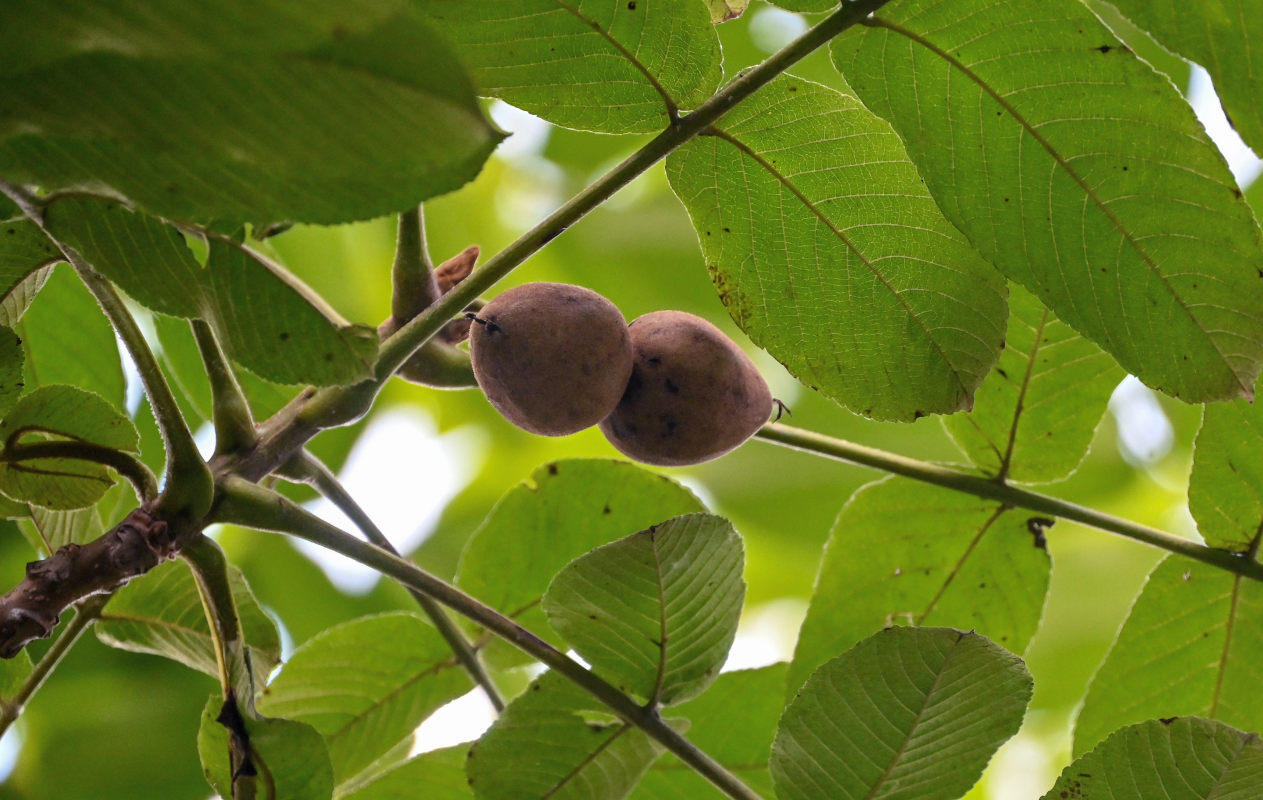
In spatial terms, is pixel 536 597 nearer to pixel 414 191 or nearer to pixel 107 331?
pixel 107 331

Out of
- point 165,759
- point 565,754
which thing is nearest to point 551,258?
point 165,759

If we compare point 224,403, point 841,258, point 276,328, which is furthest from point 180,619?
point 841,258

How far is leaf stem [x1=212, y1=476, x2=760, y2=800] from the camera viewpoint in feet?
3.67

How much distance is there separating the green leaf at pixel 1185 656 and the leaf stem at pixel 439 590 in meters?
0.51

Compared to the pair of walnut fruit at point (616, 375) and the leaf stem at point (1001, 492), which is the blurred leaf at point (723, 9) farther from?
the leaf stem at point (1001, 492)

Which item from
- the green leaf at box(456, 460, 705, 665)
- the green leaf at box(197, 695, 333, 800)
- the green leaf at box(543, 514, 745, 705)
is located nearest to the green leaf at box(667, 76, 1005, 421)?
the green leaf at box(543, 514, 745, 705)

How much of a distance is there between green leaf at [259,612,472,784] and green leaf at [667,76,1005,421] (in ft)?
1.93

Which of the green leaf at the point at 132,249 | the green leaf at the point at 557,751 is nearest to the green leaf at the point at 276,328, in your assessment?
the green leaf at the point at 132,249

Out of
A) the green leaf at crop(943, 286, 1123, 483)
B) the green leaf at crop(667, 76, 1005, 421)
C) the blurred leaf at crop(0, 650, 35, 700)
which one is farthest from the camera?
the green leaf at crop(943, 286, 1123, 483)

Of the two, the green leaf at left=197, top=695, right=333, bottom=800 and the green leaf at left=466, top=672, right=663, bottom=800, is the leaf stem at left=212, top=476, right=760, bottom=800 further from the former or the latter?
the green leaf at left=197, top=695, right=333, bottom=800

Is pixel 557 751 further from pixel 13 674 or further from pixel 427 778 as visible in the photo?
pixel 13 674

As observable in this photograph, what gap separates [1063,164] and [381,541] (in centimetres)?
82

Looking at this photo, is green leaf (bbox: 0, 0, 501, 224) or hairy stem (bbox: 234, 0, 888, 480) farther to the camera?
hairy stem (bbox: 234, 0, 888, 480)

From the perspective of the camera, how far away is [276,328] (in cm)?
94
